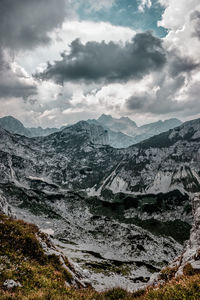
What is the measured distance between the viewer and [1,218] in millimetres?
18703

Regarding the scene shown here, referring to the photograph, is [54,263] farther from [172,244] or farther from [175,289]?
[172,244]

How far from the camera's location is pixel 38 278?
11688 millimetres

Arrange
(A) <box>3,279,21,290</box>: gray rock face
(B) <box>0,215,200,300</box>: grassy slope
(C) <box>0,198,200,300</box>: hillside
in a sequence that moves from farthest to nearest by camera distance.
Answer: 1. (A) <box>3,279,21,290</box>: gray rock face
2. (C) <box>0,198,200,300</box>: hillside
3. (B) <box>0,215,200,300</box>: grassy slope

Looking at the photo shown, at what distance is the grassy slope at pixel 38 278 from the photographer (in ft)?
25.2

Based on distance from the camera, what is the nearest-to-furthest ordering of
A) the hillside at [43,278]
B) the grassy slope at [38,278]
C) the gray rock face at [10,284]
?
the grassy slope at [38,278], the hillside at [43,278], the gray rock face at [10,284]

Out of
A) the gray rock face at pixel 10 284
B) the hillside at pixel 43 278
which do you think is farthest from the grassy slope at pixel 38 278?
the gray rock face at pixel 10 284

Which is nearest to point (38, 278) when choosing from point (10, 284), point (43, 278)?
point (43, 278)

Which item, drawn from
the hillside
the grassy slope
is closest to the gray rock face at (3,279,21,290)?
the hillside

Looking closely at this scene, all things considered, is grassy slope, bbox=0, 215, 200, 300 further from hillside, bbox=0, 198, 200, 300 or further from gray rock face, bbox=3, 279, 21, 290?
gray rock face, bbox=3, 279, 21, 290

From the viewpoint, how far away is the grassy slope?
7691 mm

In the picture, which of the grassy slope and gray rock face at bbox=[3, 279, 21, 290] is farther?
gray rock face at bbox=[3, 279, 21, 290]

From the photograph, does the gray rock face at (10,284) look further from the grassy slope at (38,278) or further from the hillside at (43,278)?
the grassy slope at (38,278)

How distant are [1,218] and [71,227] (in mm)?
145929

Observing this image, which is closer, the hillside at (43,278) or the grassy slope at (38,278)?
the grassy slope at (38,278)
